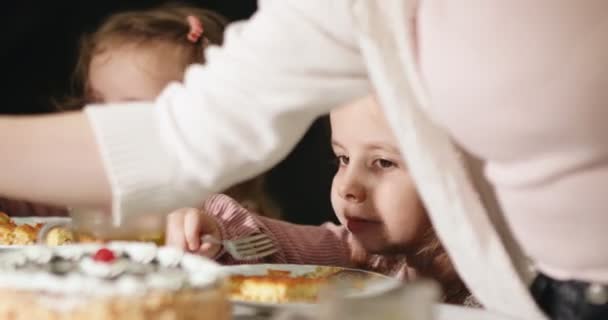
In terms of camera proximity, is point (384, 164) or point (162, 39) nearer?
point (384, 164)

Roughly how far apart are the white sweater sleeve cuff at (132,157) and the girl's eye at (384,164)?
56cm

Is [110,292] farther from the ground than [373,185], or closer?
farther from the ground

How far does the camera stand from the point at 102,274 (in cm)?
60

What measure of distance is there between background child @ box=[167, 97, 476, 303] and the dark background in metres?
0.50

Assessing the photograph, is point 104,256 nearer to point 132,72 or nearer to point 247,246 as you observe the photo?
point 247,246

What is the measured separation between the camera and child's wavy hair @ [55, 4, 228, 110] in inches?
62.7

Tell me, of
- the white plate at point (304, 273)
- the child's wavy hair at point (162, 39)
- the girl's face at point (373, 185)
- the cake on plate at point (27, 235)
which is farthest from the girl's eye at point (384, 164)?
the child's wavy hair at point (162, 39)

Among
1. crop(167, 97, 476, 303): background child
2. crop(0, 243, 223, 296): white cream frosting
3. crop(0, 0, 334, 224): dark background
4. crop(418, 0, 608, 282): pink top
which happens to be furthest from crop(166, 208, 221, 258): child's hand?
crop(0, 0, 334, 224): dark background

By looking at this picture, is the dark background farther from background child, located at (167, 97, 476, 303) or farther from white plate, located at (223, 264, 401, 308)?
white plate, located at (223, 264, 401, 308)

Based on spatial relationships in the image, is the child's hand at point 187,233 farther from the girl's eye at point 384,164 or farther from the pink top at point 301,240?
the girl's eye at point 384,164

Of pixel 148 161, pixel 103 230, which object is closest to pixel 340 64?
pixel 148 161

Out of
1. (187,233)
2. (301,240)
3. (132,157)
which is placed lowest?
(301,240)

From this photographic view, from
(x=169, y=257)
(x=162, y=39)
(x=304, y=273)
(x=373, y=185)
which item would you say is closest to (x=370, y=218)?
(x=373, y=185)

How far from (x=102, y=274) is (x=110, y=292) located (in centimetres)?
7
